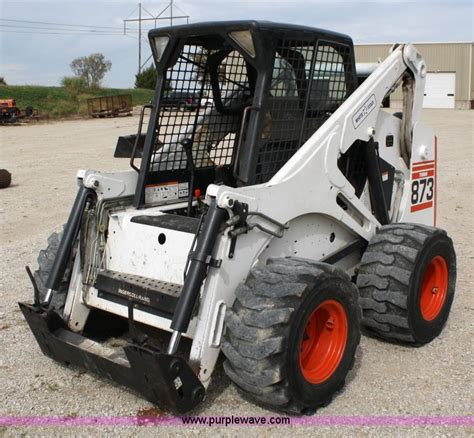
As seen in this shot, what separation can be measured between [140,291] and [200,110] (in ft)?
5.50

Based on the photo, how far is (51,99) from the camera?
3894 centimetres

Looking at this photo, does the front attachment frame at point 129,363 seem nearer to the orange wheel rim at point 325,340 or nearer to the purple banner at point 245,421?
the purple banner at point 245,421

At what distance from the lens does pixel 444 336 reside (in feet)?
15.7

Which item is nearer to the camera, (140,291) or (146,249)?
(140,291)

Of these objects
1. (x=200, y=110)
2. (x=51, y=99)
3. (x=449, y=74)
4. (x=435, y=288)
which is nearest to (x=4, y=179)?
(x=200, y=110)

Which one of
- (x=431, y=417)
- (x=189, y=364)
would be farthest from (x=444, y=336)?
(x=189, y=364)

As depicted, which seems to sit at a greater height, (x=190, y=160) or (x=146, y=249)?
(x=190, y=160)

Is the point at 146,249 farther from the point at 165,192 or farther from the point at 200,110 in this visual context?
the point at 200,110

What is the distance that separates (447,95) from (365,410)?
45542mm

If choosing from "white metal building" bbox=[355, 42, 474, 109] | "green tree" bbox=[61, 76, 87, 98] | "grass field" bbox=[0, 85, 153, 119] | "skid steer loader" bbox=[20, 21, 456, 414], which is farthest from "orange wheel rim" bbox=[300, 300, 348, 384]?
"white metal building" bbox=[355, 42, 474, 109]

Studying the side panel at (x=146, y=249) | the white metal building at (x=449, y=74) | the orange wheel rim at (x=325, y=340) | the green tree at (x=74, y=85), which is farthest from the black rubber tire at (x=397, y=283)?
the white metal building at (x=449, y=74)

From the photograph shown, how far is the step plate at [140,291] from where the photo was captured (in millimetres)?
3740

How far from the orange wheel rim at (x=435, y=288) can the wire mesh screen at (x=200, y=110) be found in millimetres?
1784

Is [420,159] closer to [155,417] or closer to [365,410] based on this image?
[365,410]
